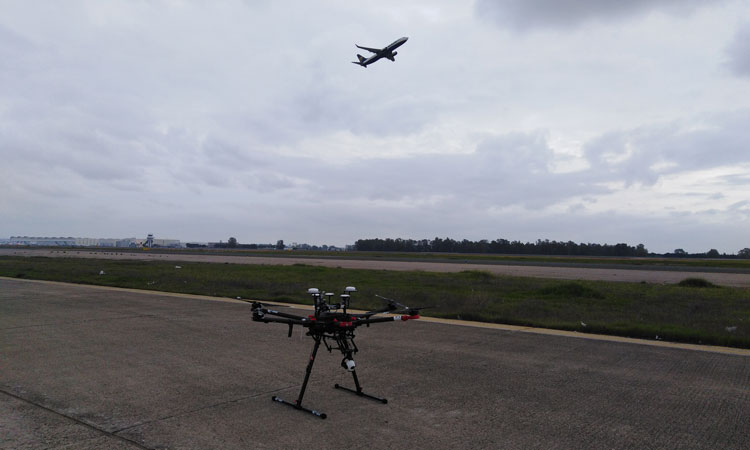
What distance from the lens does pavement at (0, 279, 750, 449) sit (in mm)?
5078

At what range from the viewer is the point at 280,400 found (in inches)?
243

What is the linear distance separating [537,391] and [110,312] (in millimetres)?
12367

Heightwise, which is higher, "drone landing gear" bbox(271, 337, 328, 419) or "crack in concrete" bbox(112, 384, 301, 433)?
"drone landing gear" bbox(271, 337, 328, 419)

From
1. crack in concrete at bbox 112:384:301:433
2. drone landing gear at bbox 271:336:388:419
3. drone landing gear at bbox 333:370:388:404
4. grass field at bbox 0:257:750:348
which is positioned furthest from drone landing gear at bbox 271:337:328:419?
grass field at bbox 0:257:750:348

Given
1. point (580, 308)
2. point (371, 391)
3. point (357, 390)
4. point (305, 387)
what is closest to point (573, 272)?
point (580, 308)

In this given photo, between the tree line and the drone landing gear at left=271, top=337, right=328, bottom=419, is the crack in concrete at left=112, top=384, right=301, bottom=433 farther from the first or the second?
the tree line

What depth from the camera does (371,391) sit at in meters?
6.73

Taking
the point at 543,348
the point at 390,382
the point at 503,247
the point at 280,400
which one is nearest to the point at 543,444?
the point at 390,382

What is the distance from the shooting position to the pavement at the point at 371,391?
5078mm

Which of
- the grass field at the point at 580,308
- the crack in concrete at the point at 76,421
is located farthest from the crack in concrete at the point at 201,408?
the grass field at the point at 580,308

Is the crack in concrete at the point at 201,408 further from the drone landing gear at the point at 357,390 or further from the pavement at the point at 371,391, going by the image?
the drone landing gear at the point at 357,390

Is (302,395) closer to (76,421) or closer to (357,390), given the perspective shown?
(357,390)

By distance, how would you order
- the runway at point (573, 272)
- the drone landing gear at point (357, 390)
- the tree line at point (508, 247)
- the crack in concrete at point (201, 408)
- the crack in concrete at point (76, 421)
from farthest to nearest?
the tree line at point (508, 247) → the runway at point (573, 272) → the drone landing gear at point (357, 390) → the crack in concrete at point (201, 408) → the crack in concrete at point (76, 421)

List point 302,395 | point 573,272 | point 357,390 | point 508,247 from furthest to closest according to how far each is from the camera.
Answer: point 508,247, point 573,272, point 357,390, point 302,395
